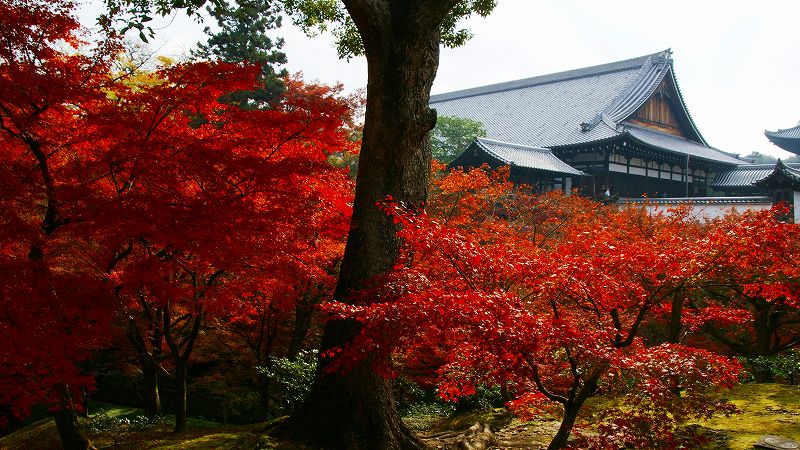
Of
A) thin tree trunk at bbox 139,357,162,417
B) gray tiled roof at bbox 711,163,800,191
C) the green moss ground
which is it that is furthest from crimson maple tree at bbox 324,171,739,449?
gray tiled roof at bbox 711,163,800,191

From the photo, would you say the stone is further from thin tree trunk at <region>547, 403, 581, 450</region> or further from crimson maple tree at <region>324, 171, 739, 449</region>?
thin tree trunk at <region>547, 403, 581, 450</region>

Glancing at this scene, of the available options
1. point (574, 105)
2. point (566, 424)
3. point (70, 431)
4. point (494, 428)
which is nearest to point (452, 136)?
point (574, 105)

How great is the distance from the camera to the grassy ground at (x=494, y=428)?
23.2 feet

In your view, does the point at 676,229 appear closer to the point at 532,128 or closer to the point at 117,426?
the point at 117,426

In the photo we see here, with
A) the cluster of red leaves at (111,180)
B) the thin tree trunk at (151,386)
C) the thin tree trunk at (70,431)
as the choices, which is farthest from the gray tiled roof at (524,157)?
the thin tree trunk at (70,431)

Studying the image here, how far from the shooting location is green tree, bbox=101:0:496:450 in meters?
6.21

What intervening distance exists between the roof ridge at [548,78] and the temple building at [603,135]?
7 centimetres

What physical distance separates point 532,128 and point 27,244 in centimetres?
2857

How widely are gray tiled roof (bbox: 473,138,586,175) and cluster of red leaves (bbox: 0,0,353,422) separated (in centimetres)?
1778

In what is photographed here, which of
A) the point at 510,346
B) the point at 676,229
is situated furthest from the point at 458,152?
the point at 510,346

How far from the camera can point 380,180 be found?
6539 mm

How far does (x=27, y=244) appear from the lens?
7734 millimetres

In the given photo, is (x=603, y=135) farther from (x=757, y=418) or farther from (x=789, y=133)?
(x=757, y=418)

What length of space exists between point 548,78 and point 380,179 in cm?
3416
